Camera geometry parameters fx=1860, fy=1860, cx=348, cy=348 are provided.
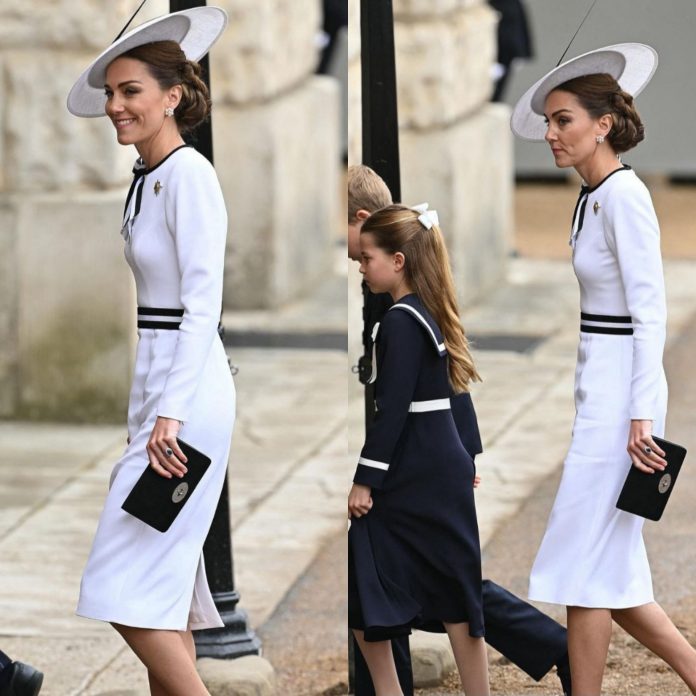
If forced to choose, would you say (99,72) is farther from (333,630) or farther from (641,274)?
(333,630)

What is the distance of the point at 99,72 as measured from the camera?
439 cm

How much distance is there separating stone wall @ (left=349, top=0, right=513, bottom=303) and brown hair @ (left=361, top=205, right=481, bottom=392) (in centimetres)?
643

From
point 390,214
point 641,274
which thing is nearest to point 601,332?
point 641,274

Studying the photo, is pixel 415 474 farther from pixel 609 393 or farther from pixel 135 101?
pixel 135 101

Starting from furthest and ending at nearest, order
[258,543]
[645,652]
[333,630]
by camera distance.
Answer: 1. [258,543]
2. [333,630]
3. [645,652]

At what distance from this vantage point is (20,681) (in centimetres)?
480

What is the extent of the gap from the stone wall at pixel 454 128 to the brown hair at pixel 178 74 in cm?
644

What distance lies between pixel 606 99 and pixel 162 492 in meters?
1.42

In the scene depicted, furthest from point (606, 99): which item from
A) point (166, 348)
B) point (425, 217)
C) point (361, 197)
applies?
point (166, 348)

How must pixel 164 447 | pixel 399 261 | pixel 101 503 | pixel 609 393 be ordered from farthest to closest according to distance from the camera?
pixel 101 503, pixel 609 393, pixel 399 261, pixel 164 447

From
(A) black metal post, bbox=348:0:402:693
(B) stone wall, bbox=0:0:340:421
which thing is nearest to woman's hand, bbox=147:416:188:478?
(A) black metal post, bbox=348:0:402:693

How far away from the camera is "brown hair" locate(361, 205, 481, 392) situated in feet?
14.4

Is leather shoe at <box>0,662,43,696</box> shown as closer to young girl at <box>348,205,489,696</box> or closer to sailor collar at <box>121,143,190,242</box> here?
young girl at <box>348,205,489,696</box>

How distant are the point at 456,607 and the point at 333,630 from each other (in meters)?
1.54
